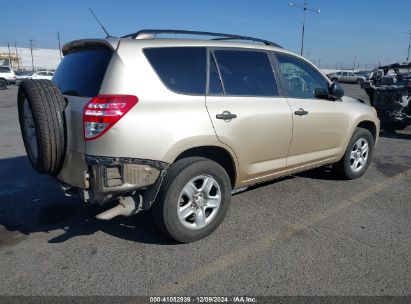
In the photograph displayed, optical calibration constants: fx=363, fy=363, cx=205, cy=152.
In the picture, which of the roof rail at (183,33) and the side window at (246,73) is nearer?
the roof rail at (183,33)

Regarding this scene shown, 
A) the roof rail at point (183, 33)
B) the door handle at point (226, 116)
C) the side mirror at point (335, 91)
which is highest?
the roof rail at point (183, 33)

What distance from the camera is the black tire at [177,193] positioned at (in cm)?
314

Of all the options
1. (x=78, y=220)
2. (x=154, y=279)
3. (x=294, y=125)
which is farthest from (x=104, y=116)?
(x=294, y=125)

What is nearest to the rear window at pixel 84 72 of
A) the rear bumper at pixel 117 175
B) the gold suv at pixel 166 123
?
the gold suv at pixel 166 123

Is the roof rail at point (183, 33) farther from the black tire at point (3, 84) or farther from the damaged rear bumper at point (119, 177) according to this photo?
the black tire at point (3, 84)

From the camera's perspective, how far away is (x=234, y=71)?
373cm

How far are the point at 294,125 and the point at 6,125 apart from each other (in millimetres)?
9358

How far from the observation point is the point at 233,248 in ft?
10.9

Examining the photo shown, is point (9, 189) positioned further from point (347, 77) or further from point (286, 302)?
point (347, 77)

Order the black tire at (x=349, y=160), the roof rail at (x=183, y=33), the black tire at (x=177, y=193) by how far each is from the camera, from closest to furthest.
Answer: the black tire at (x=177, y=193)
the roof rail at (x=183, y=33)
the black tire at (x=349, y=160)

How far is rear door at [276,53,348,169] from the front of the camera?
13.9 ft

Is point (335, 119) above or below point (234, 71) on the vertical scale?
below

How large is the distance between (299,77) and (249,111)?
4.09 feet

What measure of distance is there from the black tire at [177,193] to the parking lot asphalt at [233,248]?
13 centimetres
